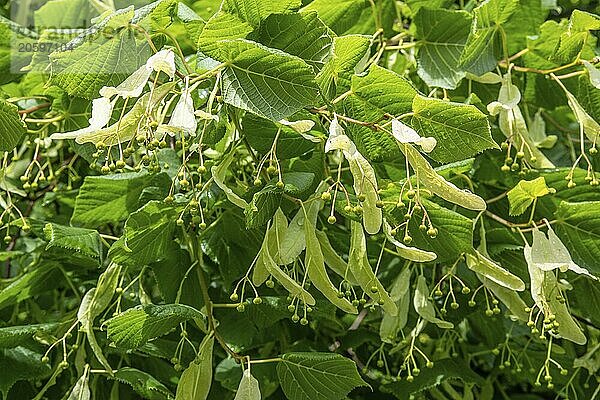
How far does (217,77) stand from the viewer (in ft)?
2.01

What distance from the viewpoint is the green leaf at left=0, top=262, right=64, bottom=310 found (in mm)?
820

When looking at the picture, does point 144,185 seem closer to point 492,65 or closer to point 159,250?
point 159,250

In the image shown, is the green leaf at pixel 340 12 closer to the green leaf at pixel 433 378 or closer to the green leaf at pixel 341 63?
the green leaf at pixel 341 63

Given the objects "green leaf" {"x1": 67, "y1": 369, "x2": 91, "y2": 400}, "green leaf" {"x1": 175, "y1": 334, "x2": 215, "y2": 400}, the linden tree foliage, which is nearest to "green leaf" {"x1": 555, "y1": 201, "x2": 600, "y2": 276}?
the linden tree foliage

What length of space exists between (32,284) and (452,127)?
1.57ft

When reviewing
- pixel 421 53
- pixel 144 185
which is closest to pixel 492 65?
pixel 421 53

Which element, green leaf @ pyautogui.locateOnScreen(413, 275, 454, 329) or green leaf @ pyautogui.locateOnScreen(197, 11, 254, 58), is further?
green leaf @ pyautogui.locateOnScreen(413, 275, 454, 329)

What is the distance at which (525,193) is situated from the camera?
739 mm

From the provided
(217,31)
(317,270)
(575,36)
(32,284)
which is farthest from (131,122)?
(575,36)

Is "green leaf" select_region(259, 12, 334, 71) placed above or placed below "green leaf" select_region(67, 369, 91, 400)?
above

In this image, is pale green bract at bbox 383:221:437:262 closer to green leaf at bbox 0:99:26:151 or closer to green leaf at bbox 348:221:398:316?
green leaf at bbox 348:221:398:316

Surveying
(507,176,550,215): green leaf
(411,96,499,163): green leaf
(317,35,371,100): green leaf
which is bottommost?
(507,176,550,215): green leaf

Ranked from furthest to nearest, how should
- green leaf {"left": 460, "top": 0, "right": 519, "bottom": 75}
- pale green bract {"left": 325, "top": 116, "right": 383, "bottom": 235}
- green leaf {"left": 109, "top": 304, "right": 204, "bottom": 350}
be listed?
green leaf {"left": 460, "top": 0, "right": 519, "bottom": 75}, green leaf {"left": 109, "top": 304, "right": 204, "bottom": 350}, pale green bract {"left": 325, "top": 116, "right": 383, "bottom": 235}

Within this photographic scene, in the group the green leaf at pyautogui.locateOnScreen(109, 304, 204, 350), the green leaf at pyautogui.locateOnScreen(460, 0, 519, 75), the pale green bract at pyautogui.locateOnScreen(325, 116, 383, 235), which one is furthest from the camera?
the green leaf at pyautogui.locateOnScreen(460, 0, 519, 75)
